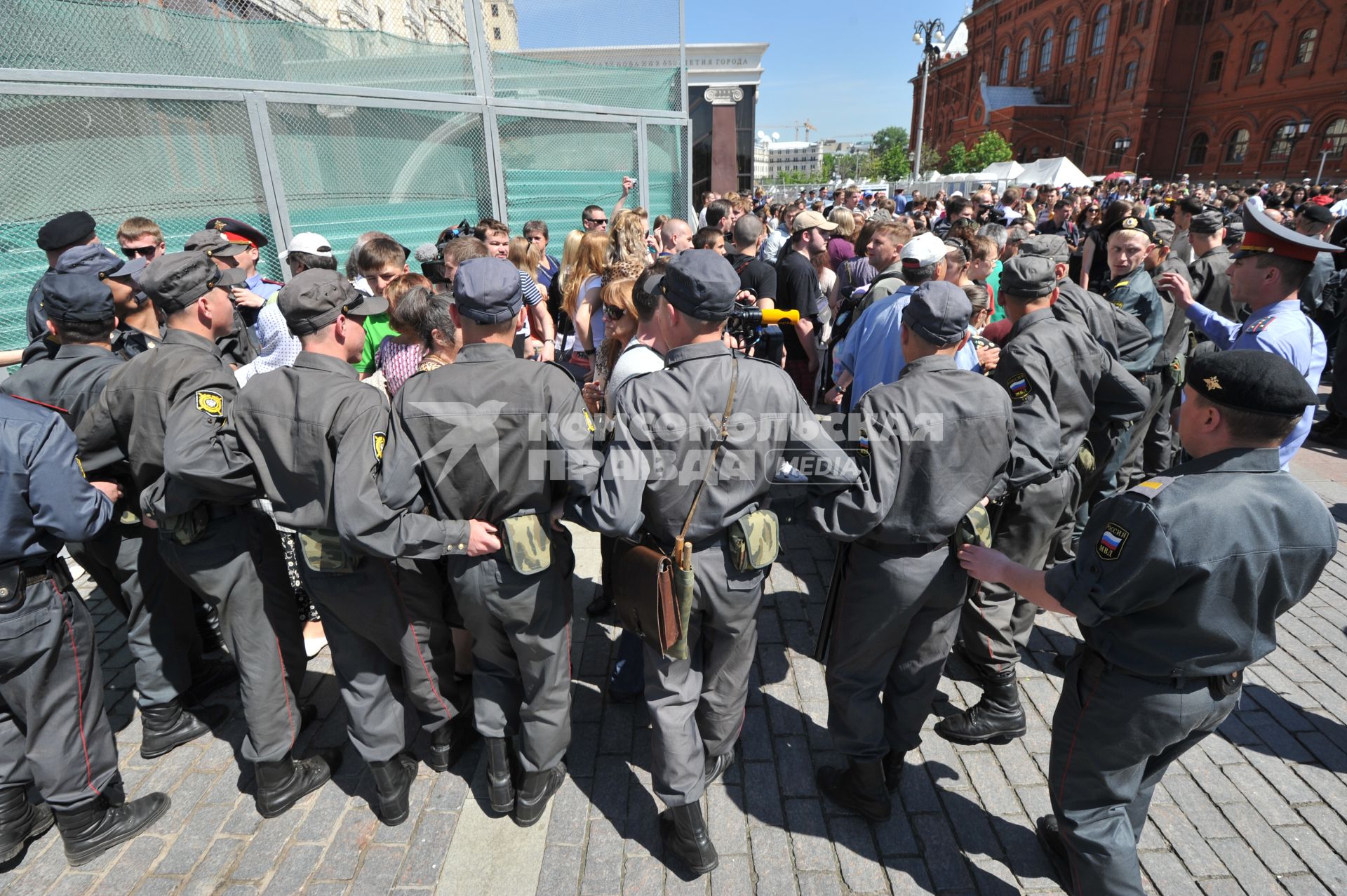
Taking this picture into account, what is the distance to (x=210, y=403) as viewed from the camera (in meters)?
2.45

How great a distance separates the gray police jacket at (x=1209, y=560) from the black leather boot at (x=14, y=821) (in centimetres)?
380

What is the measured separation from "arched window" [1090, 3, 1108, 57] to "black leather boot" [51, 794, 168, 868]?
2445 inches

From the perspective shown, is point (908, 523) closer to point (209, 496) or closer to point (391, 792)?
point (391, 792)

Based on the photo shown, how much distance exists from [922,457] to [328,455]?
2.07 m

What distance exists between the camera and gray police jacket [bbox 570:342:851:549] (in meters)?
2.19

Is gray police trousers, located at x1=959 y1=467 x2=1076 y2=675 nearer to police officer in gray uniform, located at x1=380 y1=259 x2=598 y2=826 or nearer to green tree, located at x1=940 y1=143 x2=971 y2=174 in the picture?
police officer in gray uniform, located at x1=380 y1=259 x2=598 y2=826

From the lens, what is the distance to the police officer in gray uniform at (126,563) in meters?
2.71

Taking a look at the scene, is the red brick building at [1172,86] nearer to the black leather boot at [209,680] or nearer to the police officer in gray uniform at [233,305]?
the police officer in gray uniform at [233,305]

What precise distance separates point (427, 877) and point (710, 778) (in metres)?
1.12

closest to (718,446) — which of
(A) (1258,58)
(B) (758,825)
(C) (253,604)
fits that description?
(B) (758,825)

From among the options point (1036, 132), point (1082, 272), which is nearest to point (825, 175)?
point (1036, 132)

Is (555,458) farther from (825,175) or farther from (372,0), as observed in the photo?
(825,175)

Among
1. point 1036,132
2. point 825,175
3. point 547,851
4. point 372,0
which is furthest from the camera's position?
point 825,175

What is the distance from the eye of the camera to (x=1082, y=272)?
678 cm
